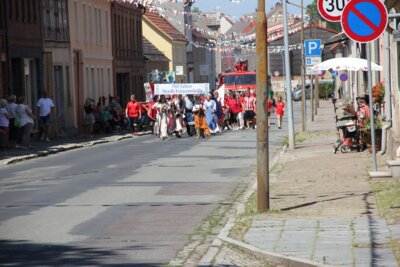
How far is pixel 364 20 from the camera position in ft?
57.8

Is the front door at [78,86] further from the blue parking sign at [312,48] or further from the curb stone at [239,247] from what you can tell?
the curb stone at [239,247]

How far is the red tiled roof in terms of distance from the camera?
100 meters

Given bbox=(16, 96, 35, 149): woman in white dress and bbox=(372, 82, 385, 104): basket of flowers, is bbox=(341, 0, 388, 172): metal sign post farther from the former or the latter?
bbox=(16, 96, 35, 149): woman in white dress

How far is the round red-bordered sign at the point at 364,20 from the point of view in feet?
57.2

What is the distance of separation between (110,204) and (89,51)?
44.8m

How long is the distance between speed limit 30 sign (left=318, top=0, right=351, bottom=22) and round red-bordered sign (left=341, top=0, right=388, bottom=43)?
8.40 feet

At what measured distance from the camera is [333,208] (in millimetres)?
16375

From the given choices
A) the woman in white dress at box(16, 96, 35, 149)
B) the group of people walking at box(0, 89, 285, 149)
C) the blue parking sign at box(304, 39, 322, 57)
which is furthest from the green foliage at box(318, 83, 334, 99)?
the woman in white dress at box(16, 96, 35, 149)

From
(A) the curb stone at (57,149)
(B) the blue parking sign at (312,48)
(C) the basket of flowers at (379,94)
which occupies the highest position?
(B) the blue parking sign at (312,48)

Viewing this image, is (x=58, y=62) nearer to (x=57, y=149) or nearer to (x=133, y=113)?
(x=133, y=113)

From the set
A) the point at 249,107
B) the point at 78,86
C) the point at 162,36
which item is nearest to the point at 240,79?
the point at 78,86

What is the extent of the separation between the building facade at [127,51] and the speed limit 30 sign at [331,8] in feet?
164

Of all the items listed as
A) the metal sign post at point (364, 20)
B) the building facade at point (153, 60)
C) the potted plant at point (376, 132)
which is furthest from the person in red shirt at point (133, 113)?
the metal sign post at point (364, 20)

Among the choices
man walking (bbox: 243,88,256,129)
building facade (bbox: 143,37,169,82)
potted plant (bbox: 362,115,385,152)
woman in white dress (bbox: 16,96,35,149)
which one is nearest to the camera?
potted plant (bbox: 362,115,385,152)
